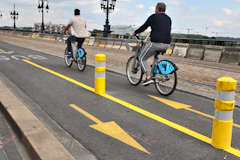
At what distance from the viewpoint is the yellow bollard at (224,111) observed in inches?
133

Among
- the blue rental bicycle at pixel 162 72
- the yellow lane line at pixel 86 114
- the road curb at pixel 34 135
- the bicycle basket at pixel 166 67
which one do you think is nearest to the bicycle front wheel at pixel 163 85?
the blue rental bicycle at pixel 162 72

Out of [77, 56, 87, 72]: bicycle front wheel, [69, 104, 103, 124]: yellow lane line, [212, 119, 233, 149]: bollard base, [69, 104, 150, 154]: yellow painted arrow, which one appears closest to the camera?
[212, 119, 233, 149]: bollard base

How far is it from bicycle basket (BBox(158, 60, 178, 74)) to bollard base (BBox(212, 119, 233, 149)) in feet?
8.44

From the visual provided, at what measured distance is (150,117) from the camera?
4.98 m

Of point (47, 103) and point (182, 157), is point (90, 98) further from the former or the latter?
point (182, 157)

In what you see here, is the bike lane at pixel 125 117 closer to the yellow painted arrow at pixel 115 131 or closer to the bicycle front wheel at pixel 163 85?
the yellow painted arrow at pixel 115 131

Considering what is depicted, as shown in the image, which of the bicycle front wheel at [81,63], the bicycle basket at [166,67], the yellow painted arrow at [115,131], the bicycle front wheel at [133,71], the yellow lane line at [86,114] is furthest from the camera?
the bicycle front wheel at [81,63]

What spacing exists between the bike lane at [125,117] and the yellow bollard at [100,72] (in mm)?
232

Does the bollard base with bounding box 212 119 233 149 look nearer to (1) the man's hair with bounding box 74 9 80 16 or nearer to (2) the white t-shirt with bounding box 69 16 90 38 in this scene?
(2) the white t-shirt with bounding box 69 16 90 38

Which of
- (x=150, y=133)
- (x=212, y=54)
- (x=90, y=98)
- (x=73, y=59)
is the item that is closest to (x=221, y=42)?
(x=212, y=54)

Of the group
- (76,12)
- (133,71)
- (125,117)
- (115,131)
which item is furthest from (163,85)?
(76,12)

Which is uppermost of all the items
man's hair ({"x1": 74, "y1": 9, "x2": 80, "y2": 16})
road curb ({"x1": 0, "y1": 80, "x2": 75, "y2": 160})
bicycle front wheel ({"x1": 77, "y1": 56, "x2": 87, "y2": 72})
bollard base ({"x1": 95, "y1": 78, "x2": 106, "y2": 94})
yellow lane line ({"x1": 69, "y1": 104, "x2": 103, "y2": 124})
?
man's hair ({"x1": 74, "y1": 9, "x2": 80, "y2": 16})

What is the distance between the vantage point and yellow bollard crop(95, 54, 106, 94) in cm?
629

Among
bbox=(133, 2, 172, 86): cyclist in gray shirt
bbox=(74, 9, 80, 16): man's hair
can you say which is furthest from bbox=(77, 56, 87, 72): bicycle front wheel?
bbox=(133, 2, 172, 86): cyclist in gray shirt
